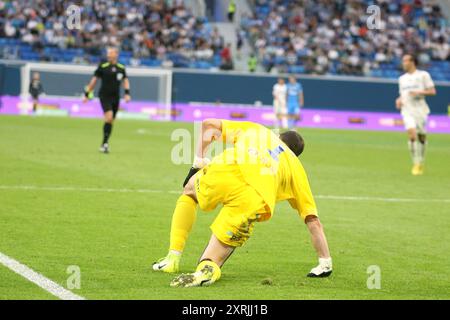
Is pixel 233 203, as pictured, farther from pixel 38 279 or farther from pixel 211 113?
pixel 211 113

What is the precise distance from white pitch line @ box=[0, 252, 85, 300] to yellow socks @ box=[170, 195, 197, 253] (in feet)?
4.21

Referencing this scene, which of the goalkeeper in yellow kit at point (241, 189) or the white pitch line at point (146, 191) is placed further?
the white pitch line at point (146, 191)

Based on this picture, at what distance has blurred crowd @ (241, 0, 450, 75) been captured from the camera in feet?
164

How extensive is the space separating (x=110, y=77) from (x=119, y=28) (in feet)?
82.8

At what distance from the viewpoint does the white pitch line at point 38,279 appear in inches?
283

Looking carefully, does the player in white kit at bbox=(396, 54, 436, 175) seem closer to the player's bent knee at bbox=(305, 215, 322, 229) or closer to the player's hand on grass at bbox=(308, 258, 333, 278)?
the player's bent knee at bbox=(305, 215, 322, 229)

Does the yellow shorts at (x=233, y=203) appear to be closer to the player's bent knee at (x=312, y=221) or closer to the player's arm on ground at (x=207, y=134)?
the player's arm on ground at (x=207, y=134)

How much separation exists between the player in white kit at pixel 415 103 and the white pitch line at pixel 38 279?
43.0 feet

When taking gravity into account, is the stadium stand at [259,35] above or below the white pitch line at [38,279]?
above

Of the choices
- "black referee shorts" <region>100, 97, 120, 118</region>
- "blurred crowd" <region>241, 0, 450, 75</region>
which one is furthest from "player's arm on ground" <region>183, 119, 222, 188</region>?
"blurred crowd" <region>241, 0, 450, 75</region>

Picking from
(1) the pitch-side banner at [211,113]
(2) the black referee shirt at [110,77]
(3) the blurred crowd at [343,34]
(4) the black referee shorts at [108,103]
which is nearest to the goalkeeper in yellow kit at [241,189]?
(4) the black referee shorts at [108,103]

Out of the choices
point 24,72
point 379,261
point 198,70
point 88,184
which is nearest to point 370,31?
point 198,70

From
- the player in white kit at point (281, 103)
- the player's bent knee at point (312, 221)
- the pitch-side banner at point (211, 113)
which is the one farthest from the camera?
the pitch-side banner at point (211, 113)
